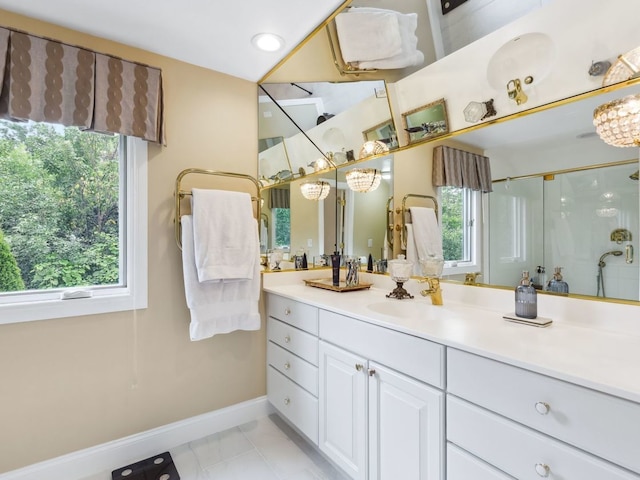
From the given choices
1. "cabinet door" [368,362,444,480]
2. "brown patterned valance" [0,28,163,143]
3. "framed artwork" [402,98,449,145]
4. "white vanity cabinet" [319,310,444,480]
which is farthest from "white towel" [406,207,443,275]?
"brown patterned valance" [0,28,163,143]

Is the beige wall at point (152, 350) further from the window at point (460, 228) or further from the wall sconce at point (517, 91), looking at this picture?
the wall sconce at point (517, 91)

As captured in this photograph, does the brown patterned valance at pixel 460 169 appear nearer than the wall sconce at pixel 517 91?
No

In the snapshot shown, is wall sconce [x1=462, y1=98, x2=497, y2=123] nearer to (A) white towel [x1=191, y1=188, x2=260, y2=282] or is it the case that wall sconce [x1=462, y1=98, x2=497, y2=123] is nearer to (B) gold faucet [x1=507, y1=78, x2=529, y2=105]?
(B) gold faucet [x1=507, y1=78, x2=529, y2=105]

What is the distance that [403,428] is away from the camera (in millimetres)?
1224

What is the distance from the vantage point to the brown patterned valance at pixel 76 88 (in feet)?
4.84

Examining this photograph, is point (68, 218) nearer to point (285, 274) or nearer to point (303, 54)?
point (285, 274)

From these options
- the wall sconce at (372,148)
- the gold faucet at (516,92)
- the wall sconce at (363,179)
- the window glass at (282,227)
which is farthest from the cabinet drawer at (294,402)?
the gold faucet at (516,92)

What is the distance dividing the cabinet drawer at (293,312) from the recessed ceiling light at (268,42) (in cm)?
140

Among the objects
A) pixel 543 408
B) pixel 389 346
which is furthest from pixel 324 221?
pixel 543 408

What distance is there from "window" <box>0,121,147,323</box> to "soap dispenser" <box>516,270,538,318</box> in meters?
1.82

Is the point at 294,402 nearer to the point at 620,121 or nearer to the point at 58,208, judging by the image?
the point at 58,208

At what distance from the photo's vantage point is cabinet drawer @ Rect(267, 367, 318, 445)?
173 centimetres

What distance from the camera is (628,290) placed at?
115 cm

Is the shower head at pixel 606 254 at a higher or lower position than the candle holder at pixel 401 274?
higher
